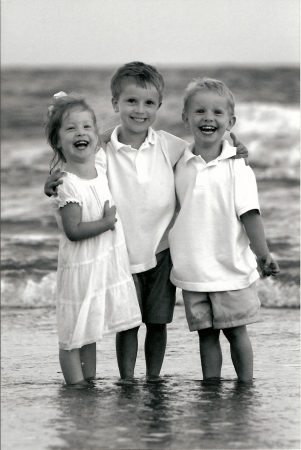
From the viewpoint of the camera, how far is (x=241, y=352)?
2.89 meters

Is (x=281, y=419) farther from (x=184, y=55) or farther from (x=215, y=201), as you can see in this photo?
(x=184, y=55)

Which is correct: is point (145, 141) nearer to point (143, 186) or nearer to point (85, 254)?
point (143, 186)

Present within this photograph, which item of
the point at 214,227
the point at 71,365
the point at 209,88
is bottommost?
the point at 71,365

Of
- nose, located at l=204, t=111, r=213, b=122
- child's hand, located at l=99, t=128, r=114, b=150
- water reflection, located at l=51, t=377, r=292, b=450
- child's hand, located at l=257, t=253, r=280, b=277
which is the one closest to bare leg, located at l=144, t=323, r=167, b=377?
water reflection, located at l=51, t=377, r=292, b=450

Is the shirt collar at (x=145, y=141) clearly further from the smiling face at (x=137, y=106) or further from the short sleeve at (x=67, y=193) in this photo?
the short sleeve at (x=67, y=193)

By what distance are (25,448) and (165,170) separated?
50.7 inches

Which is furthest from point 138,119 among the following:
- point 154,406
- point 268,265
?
point 154,406

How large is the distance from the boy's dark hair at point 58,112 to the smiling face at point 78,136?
17 millimetres

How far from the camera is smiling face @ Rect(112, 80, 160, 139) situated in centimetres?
290

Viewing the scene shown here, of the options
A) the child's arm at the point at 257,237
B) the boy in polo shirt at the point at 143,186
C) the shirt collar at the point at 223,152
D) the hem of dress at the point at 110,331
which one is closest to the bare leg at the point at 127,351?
the boy in polo shirt at the point at 143,186

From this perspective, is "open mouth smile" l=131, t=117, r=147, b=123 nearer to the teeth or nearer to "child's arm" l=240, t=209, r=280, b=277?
the teeth

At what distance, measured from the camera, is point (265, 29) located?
40.0 ft

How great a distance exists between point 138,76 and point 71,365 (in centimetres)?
114

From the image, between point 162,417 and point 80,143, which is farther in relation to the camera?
point 80,143
